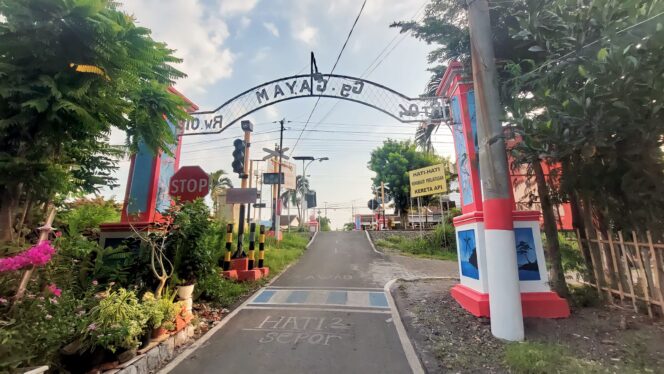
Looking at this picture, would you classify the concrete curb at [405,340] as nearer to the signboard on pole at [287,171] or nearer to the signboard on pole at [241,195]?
the signboard on pole at [241,195]

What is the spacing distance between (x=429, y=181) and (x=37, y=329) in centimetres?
1414

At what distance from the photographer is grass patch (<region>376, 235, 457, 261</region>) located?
14117 millimetres

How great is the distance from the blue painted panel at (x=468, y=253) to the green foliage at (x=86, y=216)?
664cm

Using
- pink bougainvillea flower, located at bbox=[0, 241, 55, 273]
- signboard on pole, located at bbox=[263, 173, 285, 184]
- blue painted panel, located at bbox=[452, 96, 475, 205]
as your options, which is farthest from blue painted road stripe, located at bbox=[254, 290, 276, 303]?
signboard on pole, located at bbox=[263, 173, 285, 184]

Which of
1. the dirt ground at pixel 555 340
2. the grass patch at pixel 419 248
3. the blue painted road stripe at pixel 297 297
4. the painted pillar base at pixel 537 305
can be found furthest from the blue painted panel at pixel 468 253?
the grass patch at pixel 419 248

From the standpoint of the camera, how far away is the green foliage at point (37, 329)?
2.55 metres

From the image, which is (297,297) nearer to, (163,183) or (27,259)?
(163,183)

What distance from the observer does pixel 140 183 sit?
675cm

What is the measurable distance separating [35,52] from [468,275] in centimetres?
674

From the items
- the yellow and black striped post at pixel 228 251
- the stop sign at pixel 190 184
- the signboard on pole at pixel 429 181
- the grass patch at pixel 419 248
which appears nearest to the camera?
the stop sign at pixel 190 184

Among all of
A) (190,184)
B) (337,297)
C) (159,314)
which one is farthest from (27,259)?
(337,297)

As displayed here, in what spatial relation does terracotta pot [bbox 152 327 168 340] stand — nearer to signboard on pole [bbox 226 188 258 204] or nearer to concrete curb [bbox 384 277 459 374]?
concrete curb [bbox 384 277 459 374]

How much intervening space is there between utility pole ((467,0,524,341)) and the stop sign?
4729 millimetres

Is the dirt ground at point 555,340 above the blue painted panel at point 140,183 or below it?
below
